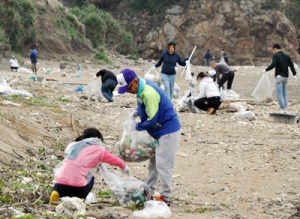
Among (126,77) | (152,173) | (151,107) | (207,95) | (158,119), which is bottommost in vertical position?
(207,95)

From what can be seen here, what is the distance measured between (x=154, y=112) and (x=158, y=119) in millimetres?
167

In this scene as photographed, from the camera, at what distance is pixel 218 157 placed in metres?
8.64

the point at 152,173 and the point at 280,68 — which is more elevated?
the point at 280,68

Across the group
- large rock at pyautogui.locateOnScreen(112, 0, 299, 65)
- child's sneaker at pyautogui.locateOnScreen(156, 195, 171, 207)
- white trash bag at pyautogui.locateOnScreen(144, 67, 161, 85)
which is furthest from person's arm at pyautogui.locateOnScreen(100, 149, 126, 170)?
large rock at pyautogui.locateOnScreen(112, 0, 299, 65)

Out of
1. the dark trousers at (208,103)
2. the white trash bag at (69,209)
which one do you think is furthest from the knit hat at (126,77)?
the dark trousers at (208,103)

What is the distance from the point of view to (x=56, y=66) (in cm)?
3067

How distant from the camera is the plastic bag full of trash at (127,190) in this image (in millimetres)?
5453

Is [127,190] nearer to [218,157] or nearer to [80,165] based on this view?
[80,165]

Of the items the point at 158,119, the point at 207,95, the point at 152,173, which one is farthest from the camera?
the point at 207,95

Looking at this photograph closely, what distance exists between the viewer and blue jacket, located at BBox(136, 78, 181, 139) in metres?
5.56

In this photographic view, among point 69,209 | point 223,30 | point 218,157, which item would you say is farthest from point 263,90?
point 223,30

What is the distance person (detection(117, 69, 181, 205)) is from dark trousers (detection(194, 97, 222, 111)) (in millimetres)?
7316

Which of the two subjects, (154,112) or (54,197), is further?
(154,112)

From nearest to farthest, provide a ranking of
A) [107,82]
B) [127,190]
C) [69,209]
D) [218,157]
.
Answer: [69,209]
[127,190]
[218,157]
[107,82]
